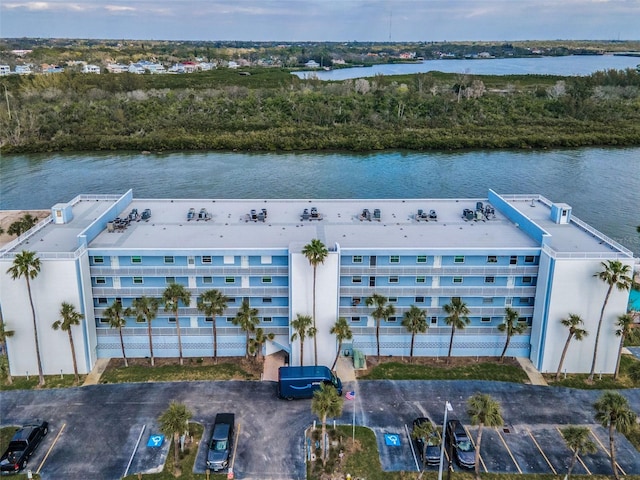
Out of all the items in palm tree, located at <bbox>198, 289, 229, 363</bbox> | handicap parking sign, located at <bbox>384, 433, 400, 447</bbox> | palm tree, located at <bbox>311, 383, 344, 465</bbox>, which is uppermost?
palm tree, located at <bbox>198, 289, 229, 363</bbox>

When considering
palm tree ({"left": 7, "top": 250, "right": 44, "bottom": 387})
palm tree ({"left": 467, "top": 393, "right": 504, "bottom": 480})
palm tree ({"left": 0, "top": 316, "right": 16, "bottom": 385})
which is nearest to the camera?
palm tree ({"left": 467, "top": 393, "right": 504, "bottom": 480})

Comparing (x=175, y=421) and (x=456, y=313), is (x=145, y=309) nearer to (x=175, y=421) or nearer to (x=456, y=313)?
(x=175, y=421)

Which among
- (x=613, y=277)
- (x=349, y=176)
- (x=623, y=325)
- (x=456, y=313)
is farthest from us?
(x=349, y=176)

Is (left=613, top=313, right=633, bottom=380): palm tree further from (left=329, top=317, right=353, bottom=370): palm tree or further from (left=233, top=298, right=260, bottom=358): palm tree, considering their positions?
(left=233, top=298, right=260, bottom=358): palm tree

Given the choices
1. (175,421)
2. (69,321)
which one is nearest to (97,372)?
(69,321)

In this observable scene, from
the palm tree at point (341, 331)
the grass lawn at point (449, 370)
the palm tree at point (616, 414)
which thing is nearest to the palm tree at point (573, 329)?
the grass lawn at point (449, 370)

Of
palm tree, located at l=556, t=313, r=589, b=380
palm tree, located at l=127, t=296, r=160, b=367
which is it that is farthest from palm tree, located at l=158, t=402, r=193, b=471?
palm tree, located at l=556, t=313, r=589, b=380

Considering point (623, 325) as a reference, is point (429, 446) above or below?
below

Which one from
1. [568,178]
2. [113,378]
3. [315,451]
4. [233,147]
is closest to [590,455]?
[315,451]
